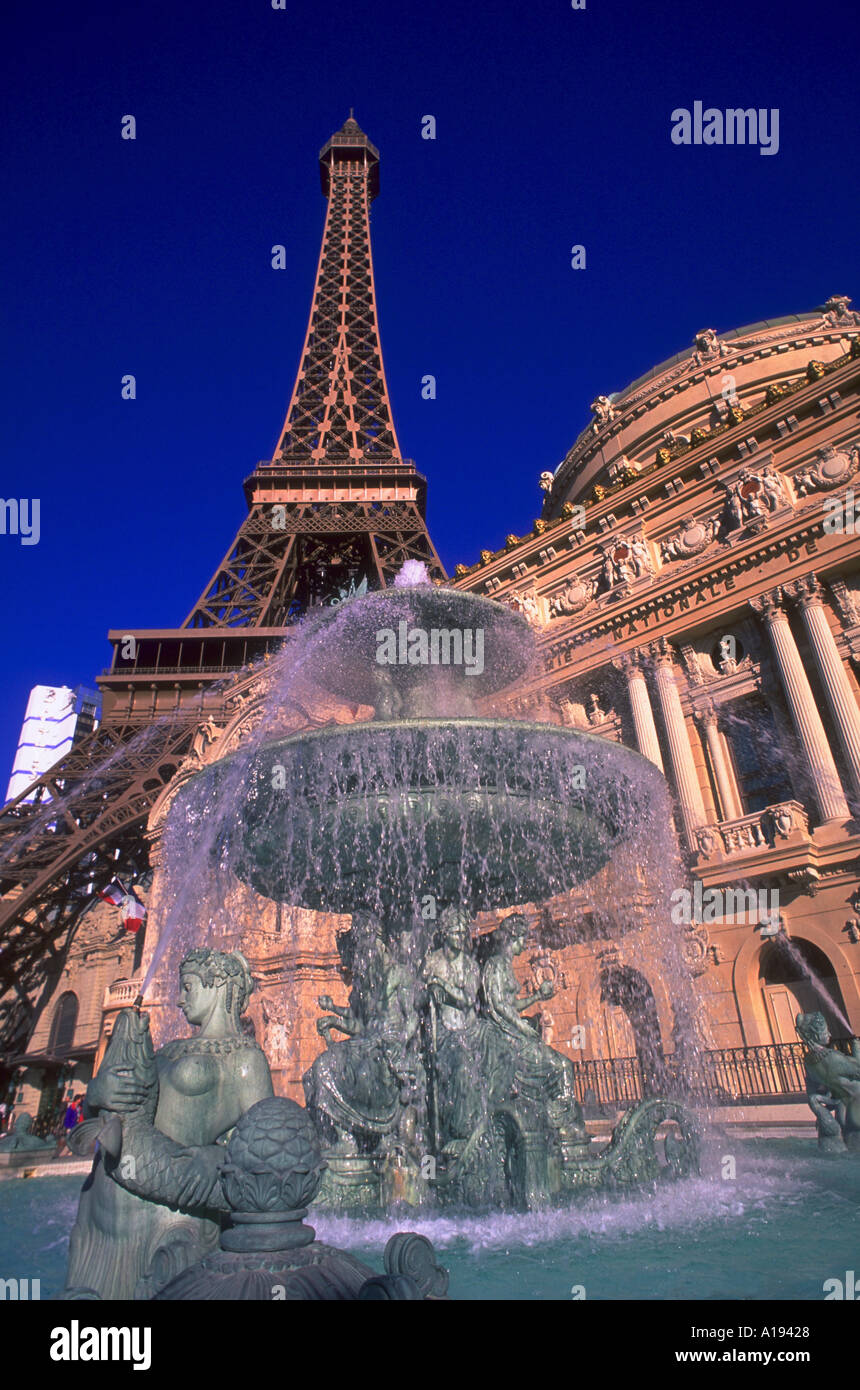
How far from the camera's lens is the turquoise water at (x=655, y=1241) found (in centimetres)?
381

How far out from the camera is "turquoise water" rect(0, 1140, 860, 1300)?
3809mm

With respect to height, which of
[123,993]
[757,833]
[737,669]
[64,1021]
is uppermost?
[737,669]

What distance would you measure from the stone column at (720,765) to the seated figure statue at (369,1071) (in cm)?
1243

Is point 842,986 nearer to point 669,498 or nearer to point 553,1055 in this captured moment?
point 553,1055

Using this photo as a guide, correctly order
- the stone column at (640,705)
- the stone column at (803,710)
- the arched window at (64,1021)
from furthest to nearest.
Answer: the arched window at (64,1021)
the stone column at (640,705)
the stone column at (803,710)

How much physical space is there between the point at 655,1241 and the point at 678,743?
14916 millimetres

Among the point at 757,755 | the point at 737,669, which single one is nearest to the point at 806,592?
the point at 737,669

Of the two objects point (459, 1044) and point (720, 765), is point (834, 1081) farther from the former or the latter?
point (720, 765)

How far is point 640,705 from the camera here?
19953 millimetres

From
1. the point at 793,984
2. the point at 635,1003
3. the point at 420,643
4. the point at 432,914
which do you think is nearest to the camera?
the point at 432,914

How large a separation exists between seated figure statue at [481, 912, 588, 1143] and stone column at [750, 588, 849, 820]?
10595 millimetres

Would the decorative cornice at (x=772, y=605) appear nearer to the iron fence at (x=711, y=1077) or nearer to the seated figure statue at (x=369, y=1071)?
the iron fence at (x=711, y=1077)

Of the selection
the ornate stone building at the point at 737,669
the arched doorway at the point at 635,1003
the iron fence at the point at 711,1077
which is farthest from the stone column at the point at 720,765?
the iron fence at the point at 711,1077
